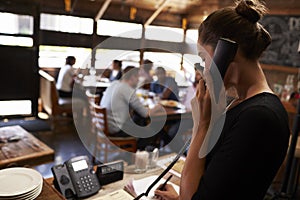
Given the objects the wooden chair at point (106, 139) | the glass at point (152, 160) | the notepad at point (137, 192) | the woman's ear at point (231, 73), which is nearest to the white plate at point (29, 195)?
the notepad at point (137, 192)

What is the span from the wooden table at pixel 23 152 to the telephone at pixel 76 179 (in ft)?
1.46

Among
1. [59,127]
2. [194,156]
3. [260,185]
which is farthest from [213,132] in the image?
[59,127]

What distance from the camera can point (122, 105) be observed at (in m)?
3.16

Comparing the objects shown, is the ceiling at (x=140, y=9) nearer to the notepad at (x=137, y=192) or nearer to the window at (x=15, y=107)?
the window at (x=15, y=107)

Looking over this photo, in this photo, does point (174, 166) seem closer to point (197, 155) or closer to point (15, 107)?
point (197, 155)

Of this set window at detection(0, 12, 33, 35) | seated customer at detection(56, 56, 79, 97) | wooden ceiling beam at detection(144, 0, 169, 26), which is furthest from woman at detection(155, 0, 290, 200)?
wooden ceiling beam at detection(144, 0, 169, 26)

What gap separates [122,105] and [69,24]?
4186mm

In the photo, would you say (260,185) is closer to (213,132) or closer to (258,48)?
(213,132)

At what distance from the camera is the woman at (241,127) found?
718 millimetres

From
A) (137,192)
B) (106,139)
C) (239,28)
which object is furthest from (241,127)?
(106,139)

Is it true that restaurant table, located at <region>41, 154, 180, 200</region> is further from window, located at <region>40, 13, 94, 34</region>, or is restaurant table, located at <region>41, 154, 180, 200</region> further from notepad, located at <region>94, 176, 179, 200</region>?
window, located at <region>40, 13, 94, 34</region>

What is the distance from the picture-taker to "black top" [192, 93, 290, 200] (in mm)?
713

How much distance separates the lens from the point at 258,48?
0.84 m

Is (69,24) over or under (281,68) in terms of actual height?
over
